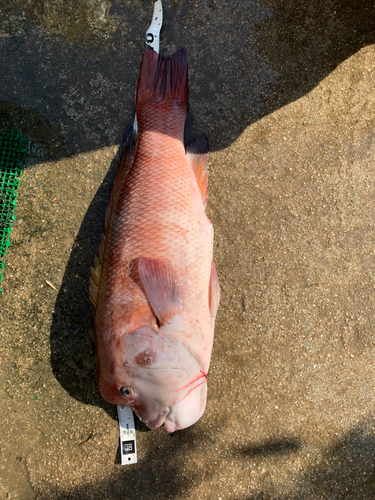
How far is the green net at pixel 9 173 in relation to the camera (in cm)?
288

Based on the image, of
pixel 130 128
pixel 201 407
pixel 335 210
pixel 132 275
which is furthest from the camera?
pixel 335 210

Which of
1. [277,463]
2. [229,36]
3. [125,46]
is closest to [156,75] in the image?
[125,46]

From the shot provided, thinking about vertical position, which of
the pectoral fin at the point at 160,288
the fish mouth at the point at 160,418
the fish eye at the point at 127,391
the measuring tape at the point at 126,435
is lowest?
Answer: the measuring tape at the point at 126,435

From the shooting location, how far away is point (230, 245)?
2.89 meters

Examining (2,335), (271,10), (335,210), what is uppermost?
(271,10)

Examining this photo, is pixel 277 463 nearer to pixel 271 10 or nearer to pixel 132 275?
pixel 132 275

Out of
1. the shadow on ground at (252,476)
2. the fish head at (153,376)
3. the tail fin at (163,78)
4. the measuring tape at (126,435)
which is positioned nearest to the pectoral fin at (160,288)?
the fish head at (153,376)

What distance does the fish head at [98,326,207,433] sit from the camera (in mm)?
2111

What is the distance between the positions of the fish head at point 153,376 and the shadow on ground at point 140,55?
5.95ft

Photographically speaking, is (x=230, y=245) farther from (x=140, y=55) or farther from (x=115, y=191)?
(x=140, y=55)

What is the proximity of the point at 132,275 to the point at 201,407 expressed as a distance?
1.11 metres

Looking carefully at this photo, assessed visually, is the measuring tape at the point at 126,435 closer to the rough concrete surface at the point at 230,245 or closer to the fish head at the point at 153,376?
the rough concrete surface at the point at 230,245

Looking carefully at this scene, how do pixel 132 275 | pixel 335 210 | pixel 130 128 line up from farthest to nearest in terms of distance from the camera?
pixel 335 210
pixel 130 128
pixel 132 275

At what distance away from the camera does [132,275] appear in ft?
7.25
